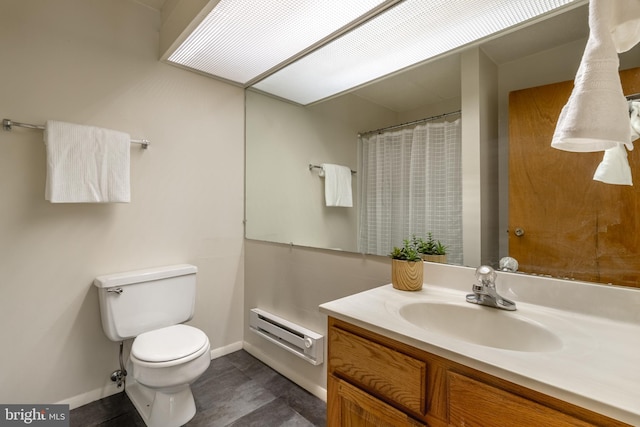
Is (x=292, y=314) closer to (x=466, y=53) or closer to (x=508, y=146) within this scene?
(x=508, y=146)

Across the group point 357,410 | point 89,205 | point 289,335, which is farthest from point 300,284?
point 89,205

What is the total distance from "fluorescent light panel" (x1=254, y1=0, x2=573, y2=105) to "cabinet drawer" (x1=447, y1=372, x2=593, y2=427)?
1.39 m

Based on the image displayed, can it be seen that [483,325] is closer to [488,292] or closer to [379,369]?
[488,292]

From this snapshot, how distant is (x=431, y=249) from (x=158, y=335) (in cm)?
151

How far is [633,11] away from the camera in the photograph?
0.75 metres

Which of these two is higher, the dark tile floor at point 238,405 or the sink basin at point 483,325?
the sink basin at point 483,325

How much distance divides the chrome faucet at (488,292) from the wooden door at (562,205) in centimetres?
17

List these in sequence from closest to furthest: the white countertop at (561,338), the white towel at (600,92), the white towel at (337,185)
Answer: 1. the white countertop at (561,338)
2. the white towel at (600,92)
3. the white towel at (337,185)

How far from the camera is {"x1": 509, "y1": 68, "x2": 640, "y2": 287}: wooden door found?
3.12 feet

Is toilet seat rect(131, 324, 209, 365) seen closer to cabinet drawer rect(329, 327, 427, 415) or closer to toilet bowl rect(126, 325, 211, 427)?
toilet bowl rect(126, 325, 211, 427)

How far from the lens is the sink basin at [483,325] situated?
2.95 feet

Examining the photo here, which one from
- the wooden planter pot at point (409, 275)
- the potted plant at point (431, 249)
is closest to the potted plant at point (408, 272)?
the wooden planter pot at point (409, 275)

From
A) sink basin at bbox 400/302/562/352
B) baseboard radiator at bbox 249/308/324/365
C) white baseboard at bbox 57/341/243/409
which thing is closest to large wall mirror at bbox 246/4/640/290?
sink basin at bbox 400/302/562/352

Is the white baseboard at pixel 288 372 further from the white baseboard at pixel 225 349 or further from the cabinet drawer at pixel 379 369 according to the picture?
the cabinet drawer at pixel 379 369
